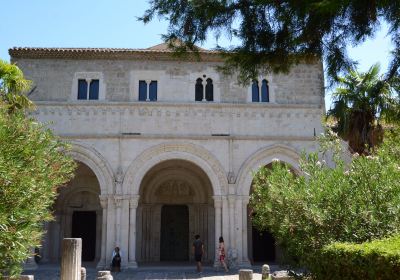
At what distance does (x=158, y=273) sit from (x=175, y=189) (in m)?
5.88

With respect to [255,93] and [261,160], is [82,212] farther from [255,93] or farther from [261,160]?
[255,93]

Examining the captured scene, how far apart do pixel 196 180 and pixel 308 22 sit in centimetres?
1507

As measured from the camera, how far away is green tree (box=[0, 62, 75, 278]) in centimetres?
700

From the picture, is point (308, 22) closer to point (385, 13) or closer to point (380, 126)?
point (385, 13)

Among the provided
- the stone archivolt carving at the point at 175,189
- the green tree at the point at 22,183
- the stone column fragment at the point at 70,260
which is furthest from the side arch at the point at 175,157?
the green tree at the point at 22,183

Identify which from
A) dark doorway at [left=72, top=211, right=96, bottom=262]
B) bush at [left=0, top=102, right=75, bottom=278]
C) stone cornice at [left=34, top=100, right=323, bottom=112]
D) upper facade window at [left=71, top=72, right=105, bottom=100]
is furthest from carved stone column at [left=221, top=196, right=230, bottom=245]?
bush at [left=0, top=102, right=75, bottom=278]

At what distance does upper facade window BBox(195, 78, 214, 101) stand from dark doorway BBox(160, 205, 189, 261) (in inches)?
211

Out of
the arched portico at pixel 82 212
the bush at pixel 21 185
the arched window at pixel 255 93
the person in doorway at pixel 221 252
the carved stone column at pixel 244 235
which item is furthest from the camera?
the arched portico at pixel 82 212

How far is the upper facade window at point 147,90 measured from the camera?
750 inches

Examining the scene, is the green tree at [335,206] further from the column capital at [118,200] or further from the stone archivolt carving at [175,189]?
the stone archivolt carving at [175,189]

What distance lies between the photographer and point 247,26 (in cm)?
732

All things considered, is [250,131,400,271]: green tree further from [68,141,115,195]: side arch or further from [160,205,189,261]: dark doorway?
[160,205,189,261]: dark doorway

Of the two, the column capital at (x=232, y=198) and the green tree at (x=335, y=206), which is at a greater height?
the column capital at (x=232, y=198)

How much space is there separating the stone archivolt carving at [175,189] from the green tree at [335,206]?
11818 millimetres
